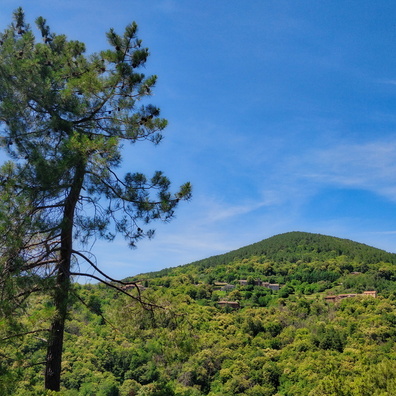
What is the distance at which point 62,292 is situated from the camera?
173 inches

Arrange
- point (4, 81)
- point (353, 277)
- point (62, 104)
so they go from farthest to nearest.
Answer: point (353, 277), point (62, 104), point (4, 81)

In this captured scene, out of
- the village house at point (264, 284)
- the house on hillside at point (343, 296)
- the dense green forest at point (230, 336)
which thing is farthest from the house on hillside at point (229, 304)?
the house on hillside at point (343, 296)

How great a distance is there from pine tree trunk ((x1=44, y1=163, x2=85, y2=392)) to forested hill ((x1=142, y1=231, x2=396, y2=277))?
2931 inches

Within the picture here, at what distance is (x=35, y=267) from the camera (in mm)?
4582

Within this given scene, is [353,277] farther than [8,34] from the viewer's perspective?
Yes

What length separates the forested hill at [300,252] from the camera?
78.5 meters

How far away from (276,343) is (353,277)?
29.0 m

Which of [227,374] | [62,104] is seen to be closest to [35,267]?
[62,104]

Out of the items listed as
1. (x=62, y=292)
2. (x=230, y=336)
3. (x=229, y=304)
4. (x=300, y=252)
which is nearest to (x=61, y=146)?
(x=62, y=292)

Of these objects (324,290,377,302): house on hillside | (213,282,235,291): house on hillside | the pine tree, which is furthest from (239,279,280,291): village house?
the pine tree

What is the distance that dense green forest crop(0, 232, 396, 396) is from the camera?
523 cm

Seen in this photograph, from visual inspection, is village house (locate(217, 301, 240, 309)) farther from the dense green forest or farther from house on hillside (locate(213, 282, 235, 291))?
house on hillside (locate(213, 282, 235, 291))

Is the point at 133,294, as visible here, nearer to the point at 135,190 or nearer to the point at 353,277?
the point at 135,190

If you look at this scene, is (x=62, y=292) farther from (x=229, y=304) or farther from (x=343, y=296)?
(x=343, y=296)
